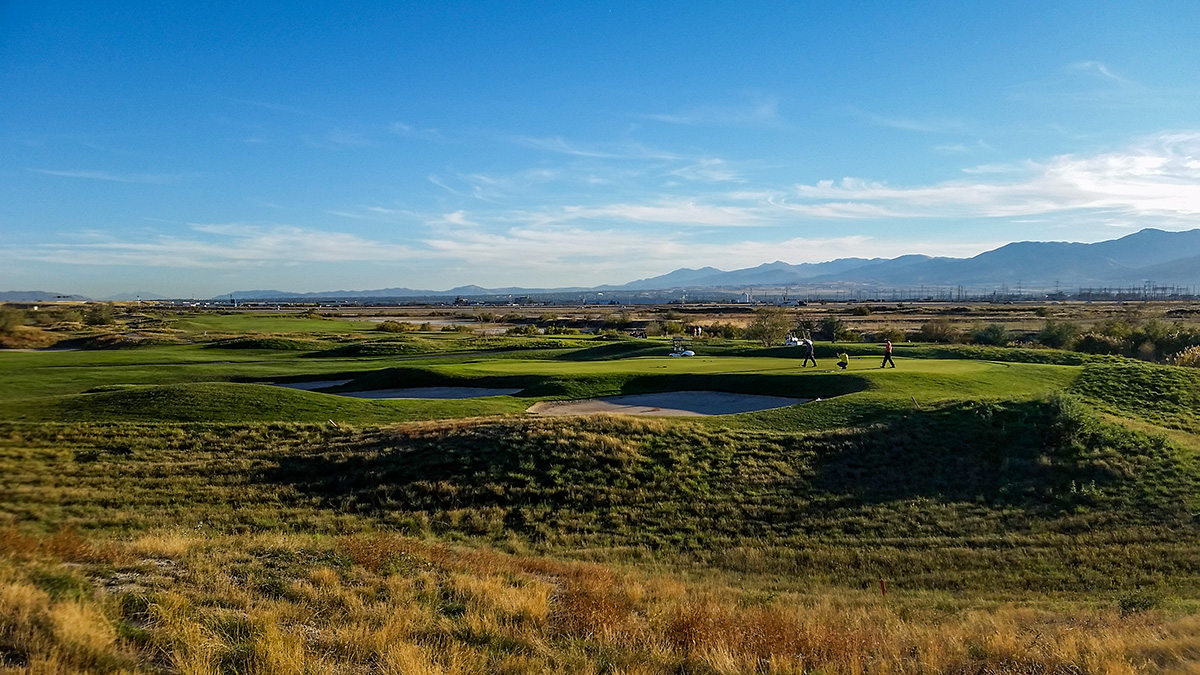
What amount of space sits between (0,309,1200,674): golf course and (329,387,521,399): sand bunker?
0.25 meters

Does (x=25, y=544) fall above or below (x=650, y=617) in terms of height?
above

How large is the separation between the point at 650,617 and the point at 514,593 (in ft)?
6.06

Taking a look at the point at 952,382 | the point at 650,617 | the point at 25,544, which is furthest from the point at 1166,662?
the point at 952,382

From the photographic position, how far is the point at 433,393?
105ft

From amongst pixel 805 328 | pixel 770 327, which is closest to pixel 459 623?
pixel 770 327

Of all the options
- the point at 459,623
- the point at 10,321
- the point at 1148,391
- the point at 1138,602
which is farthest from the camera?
the point at 10,321

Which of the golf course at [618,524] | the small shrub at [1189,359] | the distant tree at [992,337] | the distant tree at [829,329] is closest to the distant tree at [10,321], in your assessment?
the golf course at [618,524]

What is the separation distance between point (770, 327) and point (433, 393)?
32319 mm

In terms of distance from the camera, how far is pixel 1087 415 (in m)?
21.0

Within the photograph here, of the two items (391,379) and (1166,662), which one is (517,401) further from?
(1166,662)

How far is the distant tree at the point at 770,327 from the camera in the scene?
55531 millimetres

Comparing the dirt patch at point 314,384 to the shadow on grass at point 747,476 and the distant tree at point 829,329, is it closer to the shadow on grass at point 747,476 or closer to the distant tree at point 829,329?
the shadow on grass at point 747,476

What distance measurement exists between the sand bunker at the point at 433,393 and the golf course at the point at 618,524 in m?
0.25

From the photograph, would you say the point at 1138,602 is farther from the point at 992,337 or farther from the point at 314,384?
the point at 992,337
